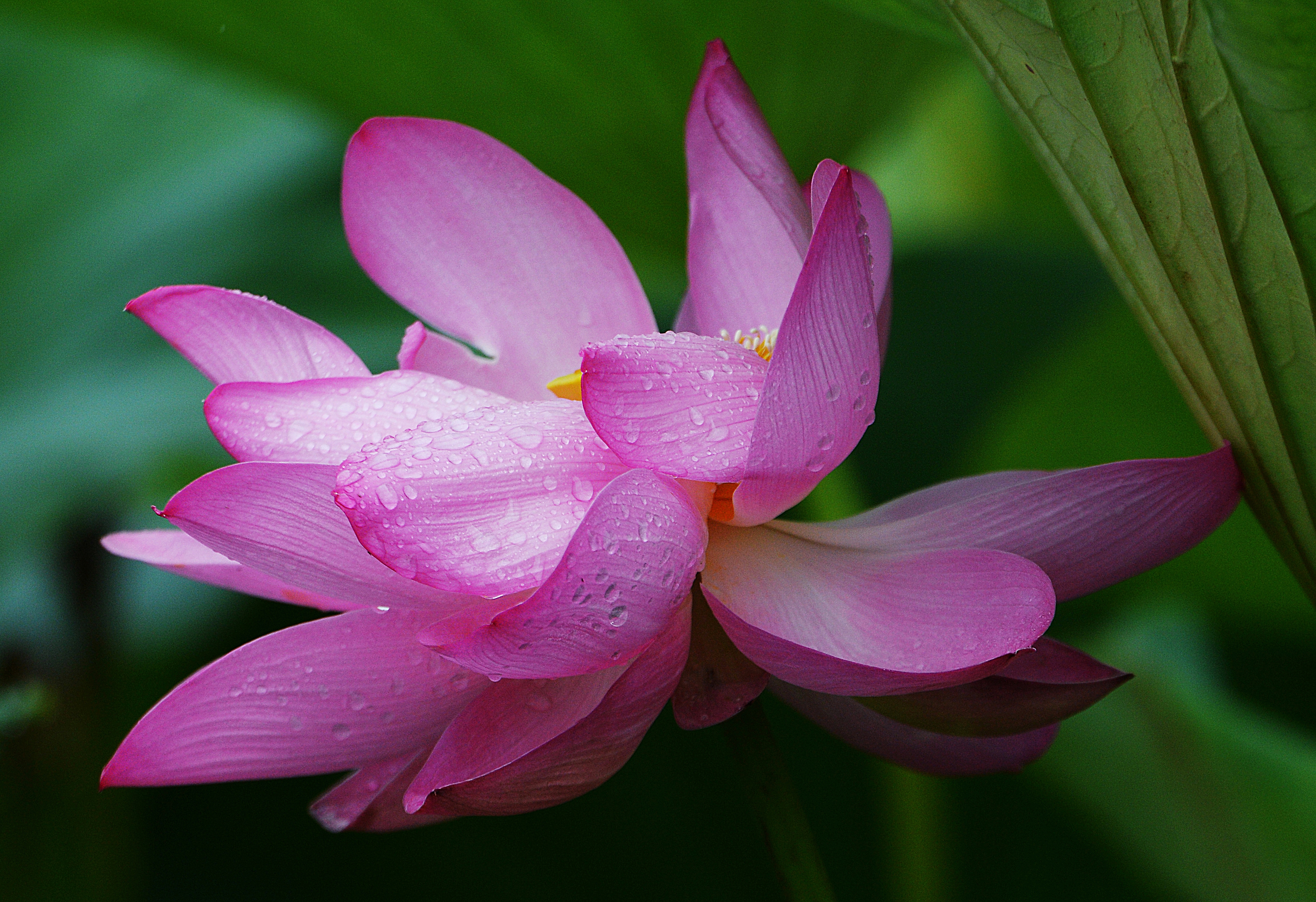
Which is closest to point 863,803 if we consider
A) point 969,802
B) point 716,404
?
point 969,802

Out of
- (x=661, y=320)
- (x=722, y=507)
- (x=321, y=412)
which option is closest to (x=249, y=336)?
(x=321, y=412)

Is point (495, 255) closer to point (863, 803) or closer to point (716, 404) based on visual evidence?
point (716, 404)

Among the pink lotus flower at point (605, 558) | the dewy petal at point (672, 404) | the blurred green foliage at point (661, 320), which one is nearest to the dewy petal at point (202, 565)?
the pink lotus flower at point (605, 558)

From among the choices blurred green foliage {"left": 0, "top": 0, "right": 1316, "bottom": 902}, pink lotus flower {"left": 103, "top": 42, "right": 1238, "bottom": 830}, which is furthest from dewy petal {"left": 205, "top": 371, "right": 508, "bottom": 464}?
blurred green foliage {"left": 0, "top": 0, "right": 1316, "bottom": 902}

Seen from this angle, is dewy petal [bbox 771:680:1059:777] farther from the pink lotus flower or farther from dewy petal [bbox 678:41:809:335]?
dewy petal [bbox 678:41:809:335]

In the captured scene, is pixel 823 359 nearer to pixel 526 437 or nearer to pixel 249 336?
pixel 526 437
